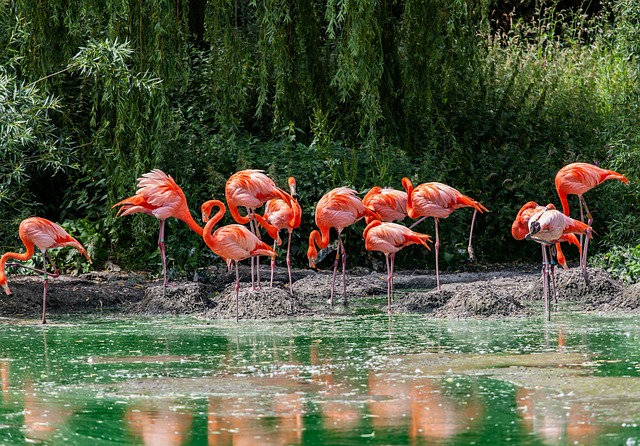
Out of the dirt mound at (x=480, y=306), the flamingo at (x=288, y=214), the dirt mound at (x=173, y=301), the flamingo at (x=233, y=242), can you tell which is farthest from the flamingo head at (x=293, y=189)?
the dirt mound at (x=480, y=306)

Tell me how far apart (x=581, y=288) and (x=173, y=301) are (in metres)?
3.29

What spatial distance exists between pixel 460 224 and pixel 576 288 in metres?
2.55

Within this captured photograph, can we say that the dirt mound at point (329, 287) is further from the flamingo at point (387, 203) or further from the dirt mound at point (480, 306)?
the dirt mound at point (480, 306)

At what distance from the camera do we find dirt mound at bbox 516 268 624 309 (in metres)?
8.75

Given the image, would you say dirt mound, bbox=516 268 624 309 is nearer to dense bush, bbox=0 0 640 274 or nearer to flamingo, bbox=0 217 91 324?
dense bush, bbox=0 0 640 274

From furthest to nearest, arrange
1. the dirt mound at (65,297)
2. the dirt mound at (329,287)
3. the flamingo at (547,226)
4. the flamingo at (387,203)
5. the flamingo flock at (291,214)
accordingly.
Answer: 1. the flamingo at (387,203)
2. the dirt mound at (329,287)
3. the dirt mound at (65,297)
4. the flamingo flock at (291,214)
5. the flamingo at (547,226)

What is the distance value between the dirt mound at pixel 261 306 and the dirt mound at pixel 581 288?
198 cm

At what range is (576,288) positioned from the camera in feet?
29.4

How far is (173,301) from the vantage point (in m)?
8.66

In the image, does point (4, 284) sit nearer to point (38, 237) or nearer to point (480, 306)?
point (38, 237)

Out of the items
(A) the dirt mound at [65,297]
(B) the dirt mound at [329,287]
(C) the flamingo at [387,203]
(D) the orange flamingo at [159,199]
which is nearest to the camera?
(A) the dirt mound at [65,297]

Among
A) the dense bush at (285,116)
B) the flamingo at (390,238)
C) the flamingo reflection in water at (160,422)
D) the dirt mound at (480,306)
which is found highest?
the dense bush at (285,116)

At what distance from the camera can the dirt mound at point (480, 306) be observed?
8.02 metres

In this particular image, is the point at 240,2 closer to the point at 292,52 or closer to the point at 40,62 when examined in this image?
the point at 292,52
